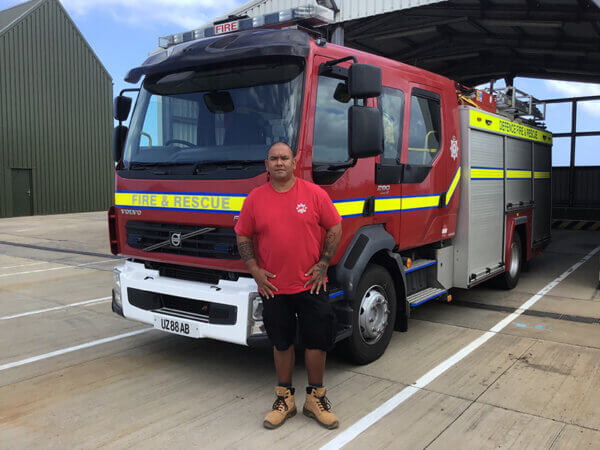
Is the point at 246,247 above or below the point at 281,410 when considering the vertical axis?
above

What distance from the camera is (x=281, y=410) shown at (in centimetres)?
359

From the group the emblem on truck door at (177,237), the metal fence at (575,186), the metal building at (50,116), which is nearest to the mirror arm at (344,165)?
the emblem on truck door at (177,237)

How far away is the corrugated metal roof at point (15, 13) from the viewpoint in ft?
75.7

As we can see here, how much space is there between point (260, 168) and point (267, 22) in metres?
1.70

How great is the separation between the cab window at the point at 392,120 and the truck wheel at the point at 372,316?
1.05 metres

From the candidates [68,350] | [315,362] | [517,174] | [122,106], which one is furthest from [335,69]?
[517,174]

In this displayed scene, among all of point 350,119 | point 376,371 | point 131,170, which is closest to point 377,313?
point 376,371

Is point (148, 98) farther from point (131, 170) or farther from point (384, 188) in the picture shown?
point (384, 188)

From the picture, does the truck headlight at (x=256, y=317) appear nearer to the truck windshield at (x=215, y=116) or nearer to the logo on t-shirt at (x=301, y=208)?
the logo on t-shirt at (x=301, y=208)

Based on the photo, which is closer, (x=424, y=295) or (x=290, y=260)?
(x=290, y=260)

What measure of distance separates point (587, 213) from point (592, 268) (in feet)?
33.4

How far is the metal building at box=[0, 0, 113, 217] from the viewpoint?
22.9m

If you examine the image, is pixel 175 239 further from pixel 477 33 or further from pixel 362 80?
pixel 477 33

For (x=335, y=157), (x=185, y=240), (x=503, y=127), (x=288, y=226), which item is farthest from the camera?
(x=503, y=127)
